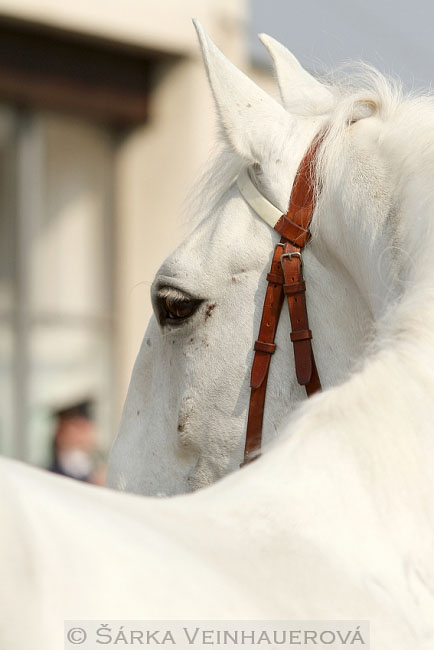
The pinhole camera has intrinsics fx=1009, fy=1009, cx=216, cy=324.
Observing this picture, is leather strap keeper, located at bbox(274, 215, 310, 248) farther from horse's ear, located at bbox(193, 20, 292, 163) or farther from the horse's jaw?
horse's ear, located at bbox(193, 20, 292, 163)

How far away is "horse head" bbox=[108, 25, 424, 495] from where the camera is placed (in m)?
2.27

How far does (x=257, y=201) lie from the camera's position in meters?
2.43

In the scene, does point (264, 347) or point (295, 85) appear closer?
point (264, 347)

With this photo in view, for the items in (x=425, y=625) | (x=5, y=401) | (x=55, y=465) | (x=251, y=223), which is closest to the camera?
(x=425, y=625)

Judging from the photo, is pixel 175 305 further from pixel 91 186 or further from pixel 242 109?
pixel 91 186

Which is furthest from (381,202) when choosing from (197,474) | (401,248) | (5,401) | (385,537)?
(5,401)

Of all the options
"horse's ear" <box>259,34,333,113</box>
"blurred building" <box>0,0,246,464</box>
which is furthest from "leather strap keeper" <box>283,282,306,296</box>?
"blurred building" <box>0,0,246,464</box>

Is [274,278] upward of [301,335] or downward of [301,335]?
upward

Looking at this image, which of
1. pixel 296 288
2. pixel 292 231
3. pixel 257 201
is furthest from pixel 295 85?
pixel 296 288

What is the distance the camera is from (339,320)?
2.33 metres

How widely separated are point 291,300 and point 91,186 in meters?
8.59

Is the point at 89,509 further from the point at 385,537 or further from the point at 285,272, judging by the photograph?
the point at 285,272

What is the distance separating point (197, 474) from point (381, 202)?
0.85 metres

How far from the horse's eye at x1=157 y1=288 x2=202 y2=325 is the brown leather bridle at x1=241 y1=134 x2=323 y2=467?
0.23 metres
